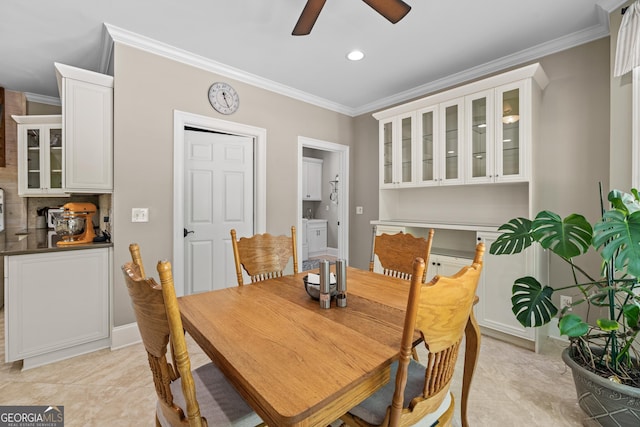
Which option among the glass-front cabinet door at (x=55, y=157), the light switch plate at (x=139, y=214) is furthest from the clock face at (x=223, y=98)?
the glass-front cabinet door at (x=55, y=157)

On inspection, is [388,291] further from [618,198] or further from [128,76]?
[128,76]

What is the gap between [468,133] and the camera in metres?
2.86

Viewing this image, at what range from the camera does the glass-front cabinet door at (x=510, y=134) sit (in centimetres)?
252

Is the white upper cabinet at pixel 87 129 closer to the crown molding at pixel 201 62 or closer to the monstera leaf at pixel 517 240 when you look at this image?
the crown molding at pixel 201 62

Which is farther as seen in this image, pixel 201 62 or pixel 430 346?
pixel 201 62

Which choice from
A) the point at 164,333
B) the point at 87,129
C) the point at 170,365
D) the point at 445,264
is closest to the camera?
the point at 164,333

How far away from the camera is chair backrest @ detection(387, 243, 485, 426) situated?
862mm

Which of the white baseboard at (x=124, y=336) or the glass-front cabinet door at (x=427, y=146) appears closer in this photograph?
the white baseboard at (x=124, y=336)

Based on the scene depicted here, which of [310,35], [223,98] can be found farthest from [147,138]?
[310,35]

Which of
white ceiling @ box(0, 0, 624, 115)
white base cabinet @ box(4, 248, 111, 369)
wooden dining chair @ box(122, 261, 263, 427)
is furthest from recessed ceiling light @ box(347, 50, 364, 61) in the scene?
white base cabinet @ box(4, 248, 111, 369)

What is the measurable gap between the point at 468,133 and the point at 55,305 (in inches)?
151

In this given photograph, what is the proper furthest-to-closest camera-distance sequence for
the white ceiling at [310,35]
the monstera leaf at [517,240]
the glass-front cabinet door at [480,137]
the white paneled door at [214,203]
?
the white paneled door at [214,203], the glass-front cabinet door at [480,137], the white ceiling at [310,35], the monstera leaf at [517,240]

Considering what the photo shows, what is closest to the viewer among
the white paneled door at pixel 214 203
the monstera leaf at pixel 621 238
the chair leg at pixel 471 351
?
the monstera leaf at pixel 621 238

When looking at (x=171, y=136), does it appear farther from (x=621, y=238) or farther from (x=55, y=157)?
(x=621, y=238)
